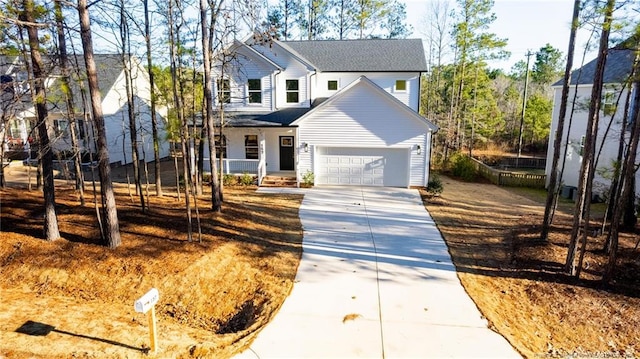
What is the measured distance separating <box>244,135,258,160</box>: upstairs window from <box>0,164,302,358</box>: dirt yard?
8350mm

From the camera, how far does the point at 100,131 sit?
768cm

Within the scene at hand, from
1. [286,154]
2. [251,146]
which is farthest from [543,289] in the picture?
[251,146]

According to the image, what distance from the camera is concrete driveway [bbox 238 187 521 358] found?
215 inches

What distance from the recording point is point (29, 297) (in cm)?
646

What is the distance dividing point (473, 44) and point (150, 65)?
76.1 feet

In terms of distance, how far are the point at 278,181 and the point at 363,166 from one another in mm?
4319

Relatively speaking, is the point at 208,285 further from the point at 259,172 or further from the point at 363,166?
the point at 363,166

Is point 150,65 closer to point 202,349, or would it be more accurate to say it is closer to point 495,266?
point 202,349

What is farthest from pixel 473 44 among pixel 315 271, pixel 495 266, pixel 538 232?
pixel 315 271

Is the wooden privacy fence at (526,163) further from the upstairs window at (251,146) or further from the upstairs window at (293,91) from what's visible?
the upstairs window at (251,146)

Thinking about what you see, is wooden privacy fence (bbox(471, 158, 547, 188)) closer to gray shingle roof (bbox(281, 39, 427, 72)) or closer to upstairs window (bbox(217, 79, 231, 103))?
gray shingle roof (bbox(281, 39, 427, 72))

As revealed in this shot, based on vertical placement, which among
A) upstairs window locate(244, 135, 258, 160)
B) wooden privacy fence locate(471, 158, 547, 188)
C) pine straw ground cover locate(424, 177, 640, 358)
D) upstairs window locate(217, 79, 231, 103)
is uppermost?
upstairs window locate(217, 79, 231, 103)

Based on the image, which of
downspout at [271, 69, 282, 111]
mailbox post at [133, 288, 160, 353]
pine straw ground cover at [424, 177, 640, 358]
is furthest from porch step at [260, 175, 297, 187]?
mailbox post at [133, 288, 160, 353]

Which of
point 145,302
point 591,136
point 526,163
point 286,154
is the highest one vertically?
point 591,136
